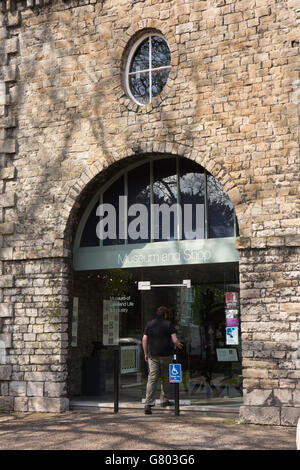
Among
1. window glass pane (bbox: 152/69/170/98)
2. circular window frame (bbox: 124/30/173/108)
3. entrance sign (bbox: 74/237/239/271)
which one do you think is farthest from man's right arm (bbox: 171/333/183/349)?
window glass pane (bbox: 152/69/170/98)

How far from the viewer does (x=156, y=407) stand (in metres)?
9.82

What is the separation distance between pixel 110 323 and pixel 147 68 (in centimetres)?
461

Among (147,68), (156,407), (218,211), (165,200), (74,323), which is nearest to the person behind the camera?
(156,407)

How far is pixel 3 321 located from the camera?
10.8m

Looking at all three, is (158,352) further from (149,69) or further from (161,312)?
(149,69)

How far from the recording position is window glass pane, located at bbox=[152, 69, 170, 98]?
10375 millimetres

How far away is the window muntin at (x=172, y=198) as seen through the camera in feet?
32.7

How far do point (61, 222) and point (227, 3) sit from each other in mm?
4681

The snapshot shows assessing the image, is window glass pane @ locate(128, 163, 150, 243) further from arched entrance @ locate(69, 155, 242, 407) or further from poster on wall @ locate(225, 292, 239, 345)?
poster on wall @ locate(225, 292, 239, 345)

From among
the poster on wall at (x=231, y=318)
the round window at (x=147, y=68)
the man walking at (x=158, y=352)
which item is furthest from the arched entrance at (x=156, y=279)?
the round window at (x=147, y=68)

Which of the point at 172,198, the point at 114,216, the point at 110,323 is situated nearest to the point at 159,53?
the point at 172,198

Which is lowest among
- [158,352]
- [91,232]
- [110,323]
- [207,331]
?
[158,352]

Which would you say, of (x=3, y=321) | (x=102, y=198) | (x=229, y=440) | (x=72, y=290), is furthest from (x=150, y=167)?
(x=229, y=440)

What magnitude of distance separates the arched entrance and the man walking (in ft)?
1.83
